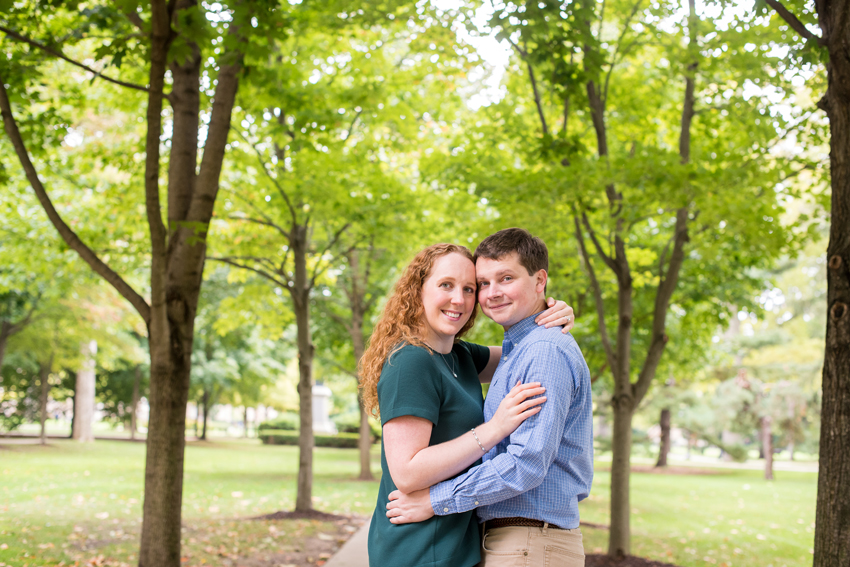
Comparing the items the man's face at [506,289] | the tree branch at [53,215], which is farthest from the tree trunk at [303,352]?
the man's face at [506,289]

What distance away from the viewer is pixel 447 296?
2.63 meters

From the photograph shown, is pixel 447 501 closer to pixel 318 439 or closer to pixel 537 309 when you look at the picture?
pixel 537 309

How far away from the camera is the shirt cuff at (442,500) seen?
235 centimetres

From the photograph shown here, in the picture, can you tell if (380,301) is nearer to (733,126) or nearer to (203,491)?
(203,491)

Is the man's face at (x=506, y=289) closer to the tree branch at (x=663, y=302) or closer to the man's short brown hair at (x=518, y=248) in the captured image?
the man's short brown hair at (x=518, y=248)

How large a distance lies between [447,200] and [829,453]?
8910 millimetres

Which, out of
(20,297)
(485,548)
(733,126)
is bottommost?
(485,548)

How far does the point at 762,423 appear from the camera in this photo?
23.3m

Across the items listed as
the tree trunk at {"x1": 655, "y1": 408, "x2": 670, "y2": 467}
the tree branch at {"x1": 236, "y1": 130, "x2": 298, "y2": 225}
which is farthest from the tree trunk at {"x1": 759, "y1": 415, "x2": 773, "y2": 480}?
Result: the tree branch at {"x1": 236, "y1": 130, "x2": 298, "y2": 225}

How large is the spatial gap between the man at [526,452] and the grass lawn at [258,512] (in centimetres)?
578

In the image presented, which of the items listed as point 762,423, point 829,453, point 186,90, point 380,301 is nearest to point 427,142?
point 380,301

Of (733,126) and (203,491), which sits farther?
Answer: (203,491)

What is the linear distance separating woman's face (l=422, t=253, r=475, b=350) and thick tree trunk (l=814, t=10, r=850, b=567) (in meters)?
2.66

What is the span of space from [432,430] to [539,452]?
0.43 metres
